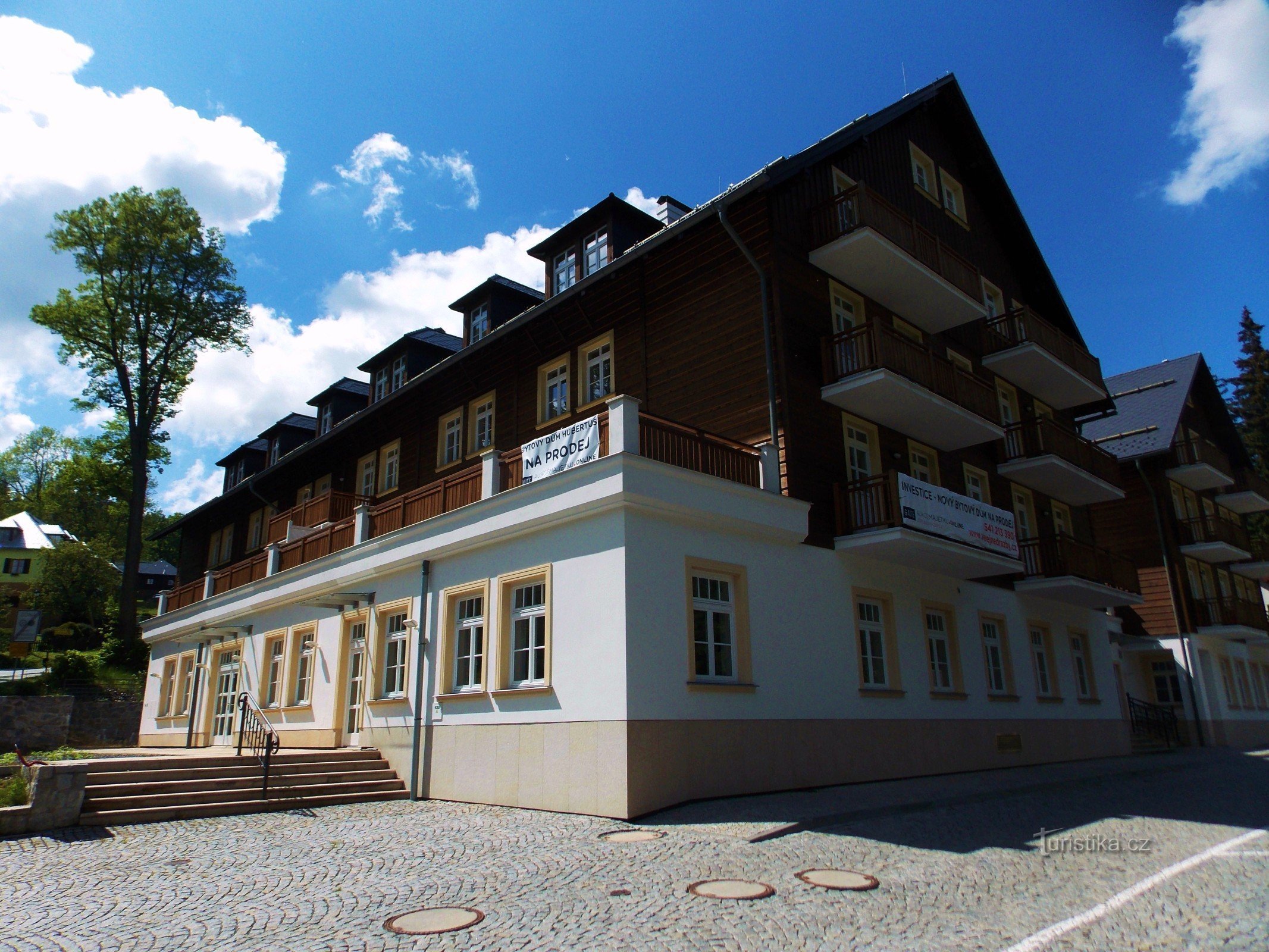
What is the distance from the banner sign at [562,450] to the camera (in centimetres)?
1238

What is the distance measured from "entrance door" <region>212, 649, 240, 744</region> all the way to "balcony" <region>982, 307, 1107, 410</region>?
21.0m

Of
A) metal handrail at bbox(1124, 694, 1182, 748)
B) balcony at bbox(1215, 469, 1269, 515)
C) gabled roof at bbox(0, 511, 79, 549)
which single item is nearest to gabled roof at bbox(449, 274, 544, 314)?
metal handrail at bbox(1124, 694, 1182, 748)

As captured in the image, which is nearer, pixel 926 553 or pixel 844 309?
pixel 926 553

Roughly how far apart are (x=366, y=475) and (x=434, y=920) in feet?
65.6

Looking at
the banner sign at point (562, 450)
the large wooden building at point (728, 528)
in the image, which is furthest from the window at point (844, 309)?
the banner sign at point (562, 450)

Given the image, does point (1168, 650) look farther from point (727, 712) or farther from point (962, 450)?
point (727, 712)

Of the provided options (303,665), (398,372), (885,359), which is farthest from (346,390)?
(885,359)

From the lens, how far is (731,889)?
700cm

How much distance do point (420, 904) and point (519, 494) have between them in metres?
7.09

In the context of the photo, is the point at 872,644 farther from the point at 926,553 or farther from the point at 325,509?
the point at 325,509

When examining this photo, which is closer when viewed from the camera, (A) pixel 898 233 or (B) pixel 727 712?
(B) pixel 727 712

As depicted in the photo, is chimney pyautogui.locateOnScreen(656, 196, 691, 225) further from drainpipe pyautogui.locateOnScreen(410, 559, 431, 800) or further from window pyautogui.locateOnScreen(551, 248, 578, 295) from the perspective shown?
drainpipe pyautogui.locateOnScreen(410, 559, 431, 800)

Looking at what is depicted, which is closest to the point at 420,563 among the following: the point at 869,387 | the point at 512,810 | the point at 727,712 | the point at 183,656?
the point at 512,810

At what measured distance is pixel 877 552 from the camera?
1530 cm
